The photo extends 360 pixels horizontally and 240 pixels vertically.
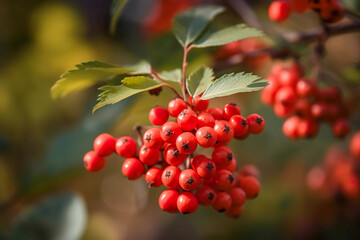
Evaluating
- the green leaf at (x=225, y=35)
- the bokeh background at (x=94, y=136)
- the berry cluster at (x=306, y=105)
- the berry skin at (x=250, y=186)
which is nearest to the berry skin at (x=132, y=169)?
the berry skin at (x=250, y=186)

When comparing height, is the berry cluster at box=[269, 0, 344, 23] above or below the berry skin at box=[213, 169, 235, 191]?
above

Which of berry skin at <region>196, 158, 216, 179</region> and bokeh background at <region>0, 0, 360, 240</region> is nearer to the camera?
berry skin at <region>196, 158, 216, 179</region>

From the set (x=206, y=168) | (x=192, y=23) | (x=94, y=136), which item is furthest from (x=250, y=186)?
(x=94, y=136)

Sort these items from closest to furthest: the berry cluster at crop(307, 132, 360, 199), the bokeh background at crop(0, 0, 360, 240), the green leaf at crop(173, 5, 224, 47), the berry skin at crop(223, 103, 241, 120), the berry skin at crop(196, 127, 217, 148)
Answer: the berry skin at crop(196, 127, 217, 148), the berry skin at crop(223, 103, 241, 120), the green leaf at crop(173, 5, 224, 47), the bokeh background at crop(0, 0, 360, 240), the berry cluster at crop(307, 132, 360, 199)

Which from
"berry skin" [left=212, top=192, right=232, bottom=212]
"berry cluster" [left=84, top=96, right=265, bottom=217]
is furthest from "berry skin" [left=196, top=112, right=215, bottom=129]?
"berry skin" [left=212, top=192, right=232, bottom=212]

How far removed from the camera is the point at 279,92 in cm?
144

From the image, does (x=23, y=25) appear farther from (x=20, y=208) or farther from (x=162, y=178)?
(x=162, y=178)

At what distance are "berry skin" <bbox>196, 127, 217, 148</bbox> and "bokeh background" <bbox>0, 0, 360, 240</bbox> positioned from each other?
0.68 metres

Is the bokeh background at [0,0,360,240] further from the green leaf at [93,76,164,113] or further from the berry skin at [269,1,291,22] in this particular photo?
the green leaf at [93,76,164,113]

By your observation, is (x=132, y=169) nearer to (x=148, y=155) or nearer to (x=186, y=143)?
(x=148, y=155)

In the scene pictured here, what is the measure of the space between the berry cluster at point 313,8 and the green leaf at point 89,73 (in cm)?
60

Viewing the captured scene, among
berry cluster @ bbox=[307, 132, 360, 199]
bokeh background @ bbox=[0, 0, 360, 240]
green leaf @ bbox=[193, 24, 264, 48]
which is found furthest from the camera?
berry cluster @ bbox=[307, 132, 360, 199]

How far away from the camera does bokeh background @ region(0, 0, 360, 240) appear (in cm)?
167

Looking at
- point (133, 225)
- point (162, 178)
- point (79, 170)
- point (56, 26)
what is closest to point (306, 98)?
point (162, 178)
